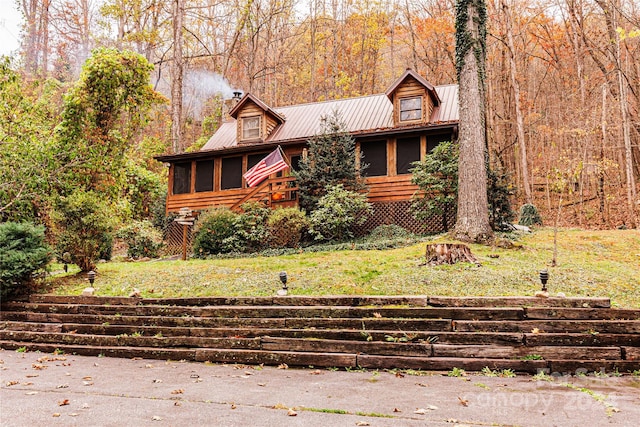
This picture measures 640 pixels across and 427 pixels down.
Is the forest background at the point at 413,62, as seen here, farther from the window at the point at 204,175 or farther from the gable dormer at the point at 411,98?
the gable dormer at the point at 411,98

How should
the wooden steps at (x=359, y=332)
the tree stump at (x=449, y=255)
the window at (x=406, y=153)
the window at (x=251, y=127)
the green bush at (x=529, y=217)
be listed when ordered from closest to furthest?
the wooden steps at (x=359, y=332) → the tree stump at (x=449, y=255) → the window at (x=406, y=153) → the green bush at (x=529, y=217) → the window at (x=251, y=127)

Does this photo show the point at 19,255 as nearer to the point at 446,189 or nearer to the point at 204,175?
the point at 446,189

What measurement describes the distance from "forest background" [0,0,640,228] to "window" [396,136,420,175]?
18.6 feet

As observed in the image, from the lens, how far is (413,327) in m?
5.93

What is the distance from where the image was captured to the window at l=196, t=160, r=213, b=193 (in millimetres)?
19750

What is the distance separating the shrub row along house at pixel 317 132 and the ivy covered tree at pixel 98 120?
5306mm

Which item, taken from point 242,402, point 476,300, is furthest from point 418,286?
point 242,402

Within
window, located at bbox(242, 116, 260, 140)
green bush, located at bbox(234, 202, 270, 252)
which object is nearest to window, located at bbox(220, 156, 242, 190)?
window, located at bbox(242, 116, 260, 140)

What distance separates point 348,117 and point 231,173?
582 centimetres

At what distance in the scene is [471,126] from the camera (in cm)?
1191

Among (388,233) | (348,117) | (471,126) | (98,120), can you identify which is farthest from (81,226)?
(348,117)

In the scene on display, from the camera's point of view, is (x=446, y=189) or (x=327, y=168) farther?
(x=327, y=168)

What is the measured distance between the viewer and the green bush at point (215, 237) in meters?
14.5

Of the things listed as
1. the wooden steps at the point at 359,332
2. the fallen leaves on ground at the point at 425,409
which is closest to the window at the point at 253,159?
the wooden steps at the point at 359,332
